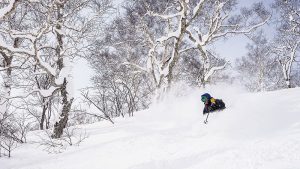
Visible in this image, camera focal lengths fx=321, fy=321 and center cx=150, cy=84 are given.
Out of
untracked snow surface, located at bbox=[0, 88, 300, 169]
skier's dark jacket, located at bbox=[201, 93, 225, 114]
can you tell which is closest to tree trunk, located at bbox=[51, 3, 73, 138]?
untracked snow surface, located at bbox=[0, 88, 300, 169]

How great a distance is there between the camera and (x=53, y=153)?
8.20 metres

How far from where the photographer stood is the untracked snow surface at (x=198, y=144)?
5.40m

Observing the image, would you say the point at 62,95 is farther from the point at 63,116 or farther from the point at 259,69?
the point at 259,69

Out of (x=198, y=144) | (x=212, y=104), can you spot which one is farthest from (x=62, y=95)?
(x=198, y=144)

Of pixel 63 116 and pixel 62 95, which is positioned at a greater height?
pixel 62 95

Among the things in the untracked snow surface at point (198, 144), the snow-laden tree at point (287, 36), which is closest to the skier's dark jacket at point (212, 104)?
the untracked snow surface at point (198, 144)

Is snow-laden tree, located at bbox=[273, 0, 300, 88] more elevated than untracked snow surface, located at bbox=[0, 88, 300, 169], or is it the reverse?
snow-laden tree, located at bbox=[273, 0, 300, 88]

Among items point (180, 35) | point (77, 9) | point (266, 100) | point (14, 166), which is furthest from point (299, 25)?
point (14, 166)

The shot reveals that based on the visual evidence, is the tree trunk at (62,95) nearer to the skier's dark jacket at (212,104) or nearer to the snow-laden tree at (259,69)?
the skier's dark jacket at (212,104)

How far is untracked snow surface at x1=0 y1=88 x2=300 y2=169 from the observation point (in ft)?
17.7

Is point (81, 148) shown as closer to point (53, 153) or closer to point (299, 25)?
point (53, 153)

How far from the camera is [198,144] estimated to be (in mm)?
6750

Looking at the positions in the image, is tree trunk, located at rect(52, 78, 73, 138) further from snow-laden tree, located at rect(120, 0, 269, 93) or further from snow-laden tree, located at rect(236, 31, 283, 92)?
snow-laden tree, located at rect(236, 31, 283, 92)

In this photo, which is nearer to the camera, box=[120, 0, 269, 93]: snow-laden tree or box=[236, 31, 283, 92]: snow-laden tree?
box=[120, 0, 269, 93]: snow-laden tree
